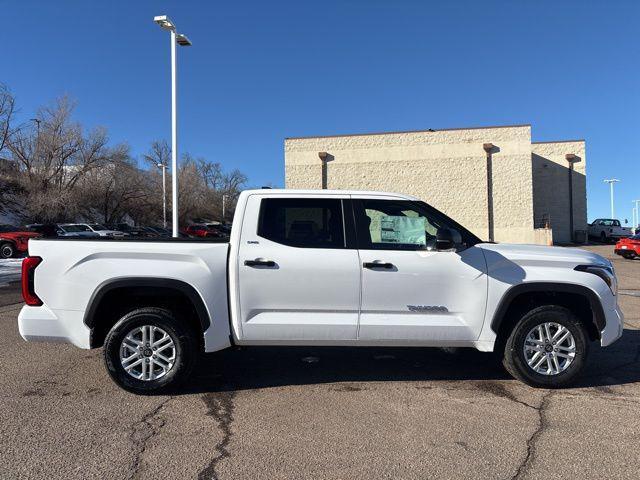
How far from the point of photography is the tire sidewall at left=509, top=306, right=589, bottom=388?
474 cm

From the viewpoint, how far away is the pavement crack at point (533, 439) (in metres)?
3.27

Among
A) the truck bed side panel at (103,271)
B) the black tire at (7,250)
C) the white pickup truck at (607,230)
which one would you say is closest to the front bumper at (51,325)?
the truck bed side panel at (103,271)

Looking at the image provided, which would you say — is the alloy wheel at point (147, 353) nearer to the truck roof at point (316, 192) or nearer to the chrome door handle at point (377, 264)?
the truck roof at point (316, 192)

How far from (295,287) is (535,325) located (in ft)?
7.77

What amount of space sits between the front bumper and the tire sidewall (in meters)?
4.11

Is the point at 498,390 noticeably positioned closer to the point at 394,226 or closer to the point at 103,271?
the point at 394,226

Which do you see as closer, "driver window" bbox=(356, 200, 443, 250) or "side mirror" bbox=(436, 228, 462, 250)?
"side mirror" bbox=(436, 228, 462, 250)

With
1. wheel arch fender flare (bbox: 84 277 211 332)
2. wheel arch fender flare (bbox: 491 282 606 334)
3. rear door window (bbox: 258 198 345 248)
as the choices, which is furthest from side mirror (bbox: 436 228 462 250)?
wheel arch fender flare (bbox: 84 277 211 332)

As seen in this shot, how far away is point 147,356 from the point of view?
455cm

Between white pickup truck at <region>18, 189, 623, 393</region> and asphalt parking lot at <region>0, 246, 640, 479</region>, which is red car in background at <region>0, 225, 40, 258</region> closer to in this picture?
asphalt parking lot at <region>0, 246, 640, 479</region>

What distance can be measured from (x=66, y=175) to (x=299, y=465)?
3991 cm

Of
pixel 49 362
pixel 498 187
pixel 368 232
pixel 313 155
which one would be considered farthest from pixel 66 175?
pixel 368 232

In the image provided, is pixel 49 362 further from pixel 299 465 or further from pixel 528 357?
pixel 528 357

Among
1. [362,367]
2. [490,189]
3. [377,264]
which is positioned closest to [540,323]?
[377,264]
